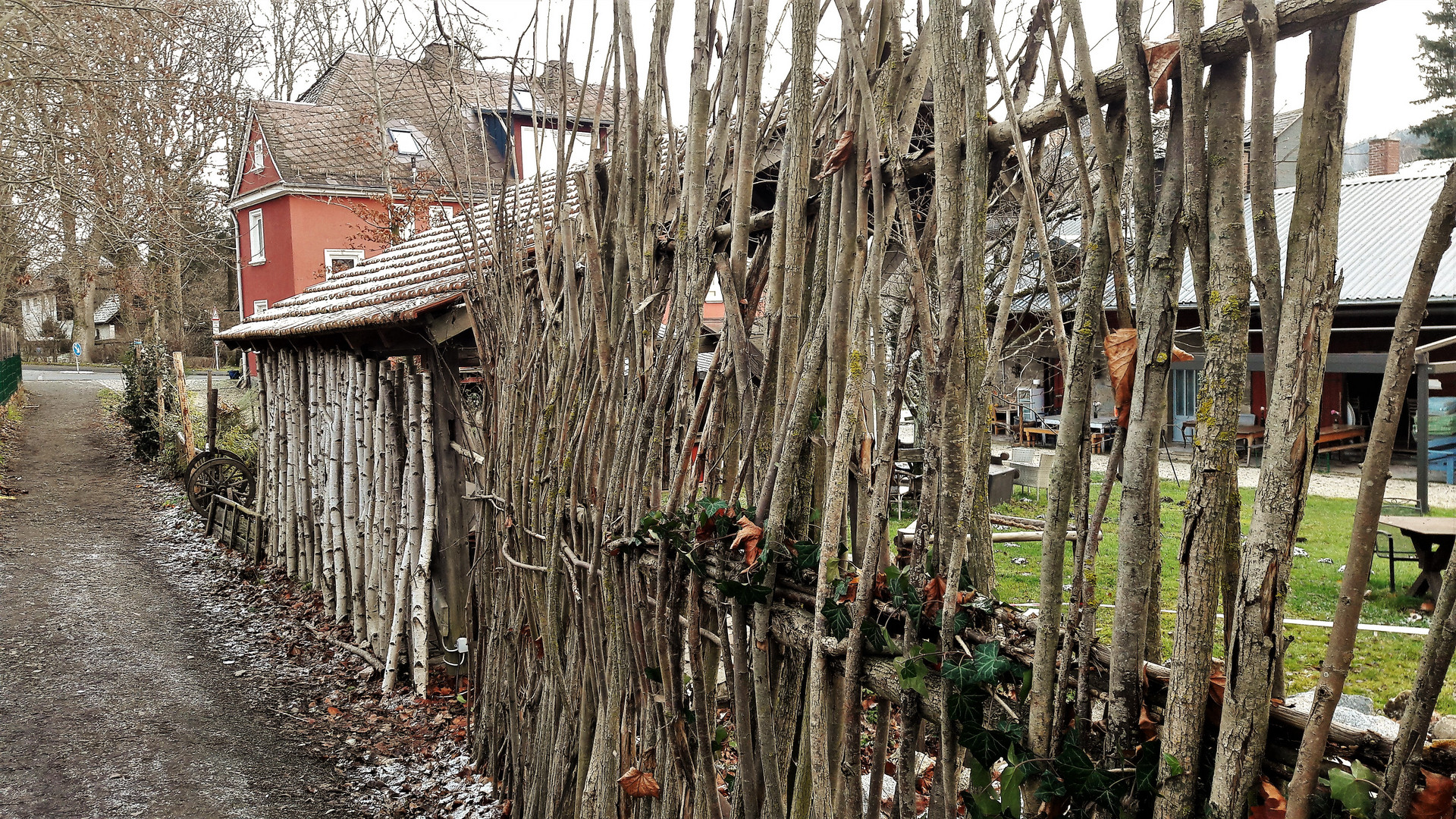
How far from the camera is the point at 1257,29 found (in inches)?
50.5

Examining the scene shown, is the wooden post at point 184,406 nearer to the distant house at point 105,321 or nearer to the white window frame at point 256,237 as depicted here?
the white window frame at point 256,237

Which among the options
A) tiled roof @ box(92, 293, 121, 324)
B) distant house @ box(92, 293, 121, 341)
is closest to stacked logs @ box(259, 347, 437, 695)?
tiled roof @ box(92, 293, 121, 324)

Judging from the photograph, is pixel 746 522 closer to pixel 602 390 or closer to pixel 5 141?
pixel 602 390

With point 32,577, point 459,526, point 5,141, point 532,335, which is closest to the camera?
point 532,335

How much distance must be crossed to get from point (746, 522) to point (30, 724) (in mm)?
5570

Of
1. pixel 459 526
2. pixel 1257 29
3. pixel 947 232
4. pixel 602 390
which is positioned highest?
pixel 1257 29

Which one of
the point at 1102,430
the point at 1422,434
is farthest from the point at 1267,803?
the point at 1102,430

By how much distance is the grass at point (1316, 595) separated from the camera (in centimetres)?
564

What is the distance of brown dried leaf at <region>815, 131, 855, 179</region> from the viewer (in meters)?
2.08

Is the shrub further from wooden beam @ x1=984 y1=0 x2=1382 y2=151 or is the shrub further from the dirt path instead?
wooden beam @ x1=984 y1=0 x2=1382 y2=151

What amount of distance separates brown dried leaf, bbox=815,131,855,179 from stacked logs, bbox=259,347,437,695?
4.23m

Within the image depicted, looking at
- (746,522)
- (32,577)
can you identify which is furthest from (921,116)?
(32,577)

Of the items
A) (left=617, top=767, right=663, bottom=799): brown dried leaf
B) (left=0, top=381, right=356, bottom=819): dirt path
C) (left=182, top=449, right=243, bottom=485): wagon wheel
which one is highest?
(left=617, top=767, right=663, bottom=799): brown dried leaf

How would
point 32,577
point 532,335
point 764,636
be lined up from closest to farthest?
point 764,636 < point 532,335 < point 32,577
